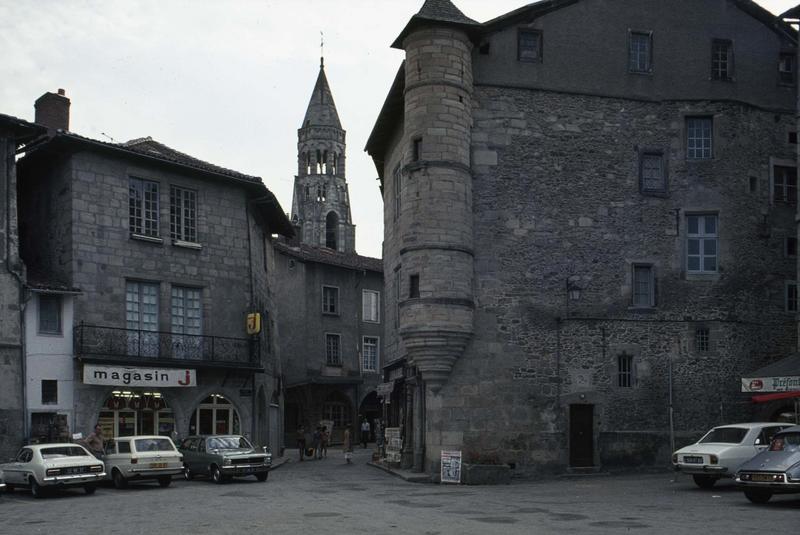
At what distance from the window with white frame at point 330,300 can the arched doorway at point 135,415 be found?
68.8ft

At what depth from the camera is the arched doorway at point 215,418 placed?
104 ft

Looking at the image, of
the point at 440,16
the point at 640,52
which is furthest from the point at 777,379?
the point at 440,16

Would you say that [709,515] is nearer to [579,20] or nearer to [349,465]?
[579,20]

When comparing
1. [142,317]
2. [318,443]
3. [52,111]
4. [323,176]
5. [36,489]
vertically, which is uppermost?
[323,176]

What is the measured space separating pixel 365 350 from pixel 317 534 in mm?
39833

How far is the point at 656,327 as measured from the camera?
29000 millimetres

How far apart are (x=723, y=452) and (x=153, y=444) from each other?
13350 mm

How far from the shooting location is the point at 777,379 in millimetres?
24469

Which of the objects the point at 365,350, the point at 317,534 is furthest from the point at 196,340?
the point at 365,350

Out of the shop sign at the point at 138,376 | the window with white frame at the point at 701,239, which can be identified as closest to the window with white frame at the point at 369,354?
the shop sign at the point at 138,376

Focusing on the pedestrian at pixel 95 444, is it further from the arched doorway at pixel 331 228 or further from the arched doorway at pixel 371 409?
the arched doorway at pixel 331 228

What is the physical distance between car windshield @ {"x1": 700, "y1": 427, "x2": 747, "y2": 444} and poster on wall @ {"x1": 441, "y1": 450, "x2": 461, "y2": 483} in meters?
6.12

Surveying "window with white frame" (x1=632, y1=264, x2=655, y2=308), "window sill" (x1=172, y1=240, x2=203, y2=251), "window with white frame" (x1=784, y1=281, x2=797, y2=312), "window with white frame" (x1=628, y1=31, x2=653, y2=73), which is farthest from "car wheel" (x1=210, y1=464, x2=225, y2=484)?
"window with white frame" (x1=784, y1=281, x2=797, y2=312)

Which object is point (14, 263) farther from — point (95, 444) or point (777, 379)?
point (777, 379)
